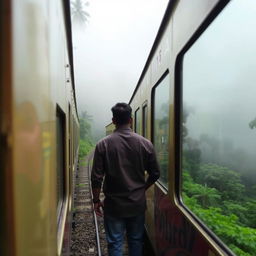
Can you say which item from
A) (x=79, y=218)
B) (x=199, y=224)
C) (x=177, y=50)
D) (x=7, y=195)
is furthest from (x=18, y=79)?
(x=79, y=218)

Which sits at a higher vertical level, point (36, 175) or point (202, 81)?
point (202, 81)

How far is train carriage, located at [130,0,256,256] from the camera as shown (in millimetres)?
1541

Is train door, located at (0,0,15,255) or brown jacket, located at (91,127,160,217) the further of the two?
brown jacket, located at (91,127,160,217)

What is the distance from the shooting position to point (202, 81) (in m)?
2.12

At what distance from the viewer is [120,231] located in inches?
111

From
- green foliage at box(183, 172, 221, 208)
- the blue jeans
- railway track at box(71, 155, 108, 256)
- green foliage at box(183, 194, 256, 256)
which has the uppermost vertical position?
green foliage at box(183, 172, 221, 208)

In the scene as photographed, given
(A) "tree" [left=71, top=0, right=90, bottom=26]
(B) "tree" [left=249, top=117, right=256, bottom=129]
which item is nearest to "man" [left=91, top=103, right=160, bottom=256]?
(B) "tree" [left=249, top=117, right=256, bottom=129]

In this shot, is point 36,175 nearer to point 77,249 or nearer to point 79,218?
point 77,249

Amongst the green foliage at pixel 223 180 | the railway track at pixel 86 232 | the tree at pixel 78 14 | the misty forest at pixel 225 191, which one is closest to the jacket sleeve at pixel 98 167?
the misty forest at pixel 225 191

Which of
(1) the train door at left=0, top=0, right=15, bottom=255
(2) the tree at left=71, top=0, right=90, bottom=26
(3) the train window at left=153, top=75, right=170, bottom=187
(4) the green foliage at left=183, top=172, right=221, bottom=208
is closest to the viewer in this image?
(1) the train door at left=0, top=0, right=15, bottom=255

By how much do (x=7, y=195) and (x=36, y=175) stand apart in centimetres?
30

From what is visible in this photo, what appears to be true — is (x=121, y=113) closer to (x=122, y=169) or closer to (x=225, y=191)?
(x=122, y=169)

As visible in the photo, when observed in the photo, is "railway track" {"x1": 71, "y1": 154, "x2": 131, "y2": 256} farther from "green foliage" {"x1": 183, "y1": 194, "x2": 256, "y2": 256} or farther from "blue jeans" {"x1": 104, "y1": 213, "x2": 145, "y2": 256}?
"green foliage" {"x1": 183, "y1": 194, "x2": 256, "y2": 256}

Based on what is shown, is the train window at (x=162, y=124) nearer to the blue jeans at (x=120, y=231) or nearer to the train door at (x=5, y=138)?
the blue jeans at (x=120, y=231)
